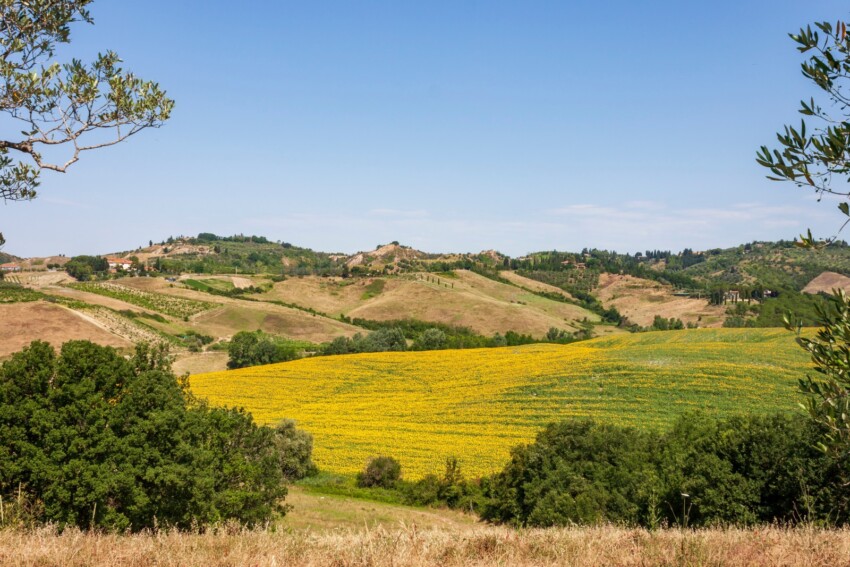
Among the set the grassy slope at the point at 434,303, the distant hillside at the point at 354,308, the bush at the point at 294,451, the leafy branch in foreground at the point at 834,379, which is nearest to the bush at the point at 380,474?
the bush at the point at 294,451

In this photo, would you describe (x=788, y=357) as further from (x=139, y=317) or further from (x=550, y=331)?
(x=139, y=317)

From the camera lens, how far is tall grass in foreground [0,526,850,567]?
20.0 ft

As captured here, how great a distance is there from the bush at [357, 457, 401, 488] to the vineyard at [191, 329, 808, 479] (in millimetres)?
1387

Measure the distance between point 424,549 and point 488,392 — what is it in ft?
186

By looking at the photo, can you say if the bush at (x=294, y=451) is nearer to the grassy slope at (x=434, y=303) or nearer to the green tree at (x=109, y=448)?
the green tree at (x=109, y=448)

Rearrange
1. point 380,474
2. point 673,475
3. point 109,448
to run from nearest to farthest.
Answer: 1. point 109,448
2. point 673,475
3. point 380,474

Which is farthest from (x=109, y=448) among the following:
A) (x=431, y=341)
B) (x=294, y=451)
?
(x=431, y=341)

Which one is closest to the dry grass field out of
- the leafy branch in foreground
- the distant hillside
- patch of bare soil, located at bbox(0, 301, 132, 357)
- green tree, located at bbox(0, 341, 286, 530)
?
the distant hillside

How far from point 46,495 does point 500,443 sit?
111 ft

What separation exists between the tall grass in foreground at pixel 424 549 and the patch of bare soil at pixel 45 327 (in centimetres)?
8645

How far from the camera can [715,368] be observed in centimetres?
5912

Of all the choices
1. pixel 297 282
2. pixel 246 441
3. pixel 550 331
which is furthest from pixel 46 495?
→ pixel 297 282

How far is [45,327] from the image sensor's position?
85.4 metres

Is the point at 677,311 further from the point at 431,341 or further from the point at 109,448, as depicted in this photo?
the point at 109,448
